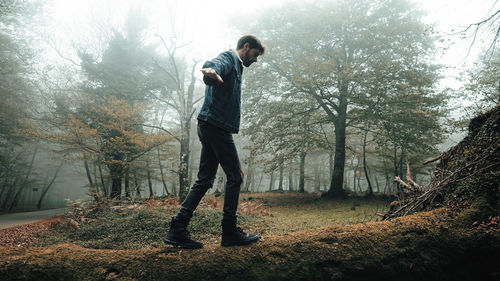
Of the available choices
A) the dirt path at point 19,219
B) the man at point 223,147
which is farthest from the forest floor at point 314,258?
the dirt path at point 19,219

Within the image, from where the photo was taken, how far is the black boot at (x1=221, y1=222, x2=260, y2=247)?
190cm

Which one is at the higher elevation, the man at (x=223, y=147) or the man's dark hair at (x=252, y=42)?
the man's dark hair at (x=252, y=42)

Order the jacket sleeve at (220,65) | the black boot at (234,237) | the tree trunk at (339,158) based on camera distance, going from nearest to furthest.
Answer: the jacket sleeve at (220,65)
the black boot at (234,237)
the tree trunk at (339,158)

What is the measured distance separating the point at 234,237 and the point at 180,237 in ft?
1.58

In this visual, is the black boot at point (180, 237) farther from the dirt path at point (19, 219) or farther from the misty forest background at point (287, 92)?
the dirt path at point (19, 219)

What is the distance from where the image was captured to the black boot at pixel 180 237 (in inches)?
75.4

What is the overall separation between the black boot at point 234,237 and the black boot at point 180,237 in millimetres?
226

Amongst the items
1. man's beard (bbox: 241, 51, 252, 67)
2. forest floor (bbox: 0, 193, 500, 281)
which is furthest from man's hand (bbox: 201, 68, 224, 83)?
forest floor (bbox: 0, 193, 500, 281)

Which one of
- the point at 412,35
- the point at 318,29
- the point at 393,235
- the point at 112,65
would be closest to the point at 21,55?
the point at 112,65

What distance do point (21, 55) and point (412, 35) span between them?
2160cm

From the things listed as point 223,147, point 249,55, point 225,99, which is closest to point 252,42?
point 249,55

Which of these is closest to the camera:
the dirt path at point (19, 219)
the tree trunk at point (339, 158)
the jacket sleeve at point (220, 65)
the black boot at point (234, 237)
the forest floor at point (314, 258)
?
the forest floor at point (314, 258)

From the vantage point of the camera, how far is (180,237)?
195 centimetres

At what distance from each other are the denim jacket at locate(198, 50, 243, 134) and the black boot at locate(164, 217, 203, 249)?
950 millimetres
